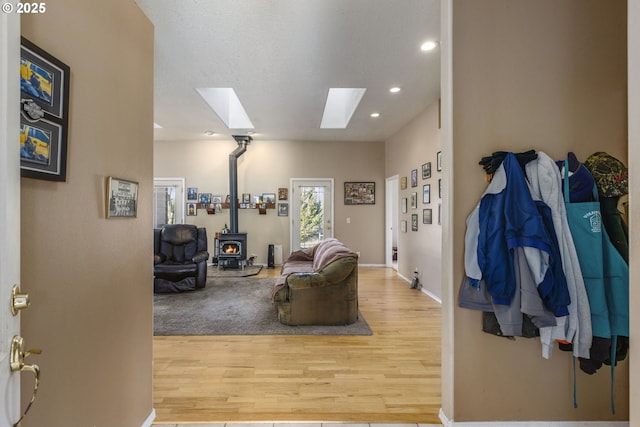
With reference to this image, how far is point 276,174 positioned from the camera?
725 centimetres

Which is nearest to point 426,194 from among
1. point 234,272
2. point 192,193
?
point 234,272

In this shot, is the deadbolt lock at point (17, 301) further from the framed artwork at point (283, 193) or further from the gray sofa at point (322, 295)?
the framed artwork at point (283, 193)

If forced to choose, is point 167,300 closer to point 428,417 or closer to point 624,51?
point 428,417

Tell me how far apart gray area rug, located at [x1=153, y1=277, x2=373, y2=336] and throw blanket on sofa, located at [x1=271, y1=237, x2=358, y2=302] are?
0.37m

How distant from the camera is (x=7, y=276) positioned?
31.2 inches

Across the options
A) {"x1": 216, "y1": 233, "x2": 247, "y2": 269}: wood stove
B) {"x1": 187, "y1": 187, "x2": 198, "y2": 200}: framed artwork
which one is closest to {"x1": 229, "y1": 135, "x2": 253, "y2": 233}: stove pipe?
{"x1": 216, "y1": 233, "x2": 247, "y2": 269}: wood stove

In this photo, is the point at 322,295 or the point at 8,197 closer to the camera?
the point at 8,197

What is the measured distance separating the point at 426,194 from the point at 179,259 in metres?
4.07

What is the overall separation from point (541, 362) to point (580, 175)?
41.6 inches

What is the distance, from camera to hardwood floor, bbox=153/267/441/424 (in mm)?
2000

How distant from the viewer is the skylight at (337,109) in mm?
5449

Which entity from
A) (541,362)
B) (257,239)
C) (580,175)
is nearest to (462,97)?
(580,175)

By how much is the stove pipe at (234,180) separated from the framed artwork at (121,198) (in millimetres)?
5176

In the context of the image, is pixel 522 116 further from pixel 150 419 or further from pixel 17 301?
pixel 150 419
